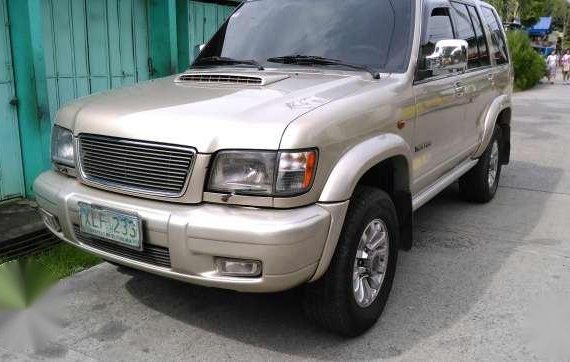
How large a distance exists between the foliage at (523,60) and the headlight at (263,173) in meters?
19.5

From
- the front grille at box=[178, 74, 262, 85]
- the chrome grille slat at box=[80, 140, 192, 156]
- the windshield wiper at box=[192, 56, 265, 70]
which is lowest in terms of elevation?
the chrome grille slat at box=[80, 140, 192, 156]

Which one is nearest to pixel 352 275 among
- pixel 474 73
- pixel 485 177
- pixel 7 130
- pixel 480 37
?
pixel 474 73

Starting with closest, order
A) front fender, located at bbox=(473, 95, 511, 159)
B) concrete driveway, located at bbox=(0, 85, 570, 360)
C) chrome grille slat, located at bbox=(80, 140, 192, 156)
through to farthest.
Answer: chrome grille slat, located at bbox=(80, 140, 192, 156) < concrete driveway, located at bbox=(0, 85, 570, 360) < front fender, located at bbox=(473, 95, 511, 159)

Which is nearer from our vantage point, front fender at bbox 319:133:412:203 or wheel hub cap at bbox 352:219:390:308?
front fender at bbox 319:133:412:203

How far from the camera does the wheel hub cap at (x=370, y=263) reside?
→ 120 inches

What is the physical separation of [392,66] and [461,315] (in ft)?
5.22

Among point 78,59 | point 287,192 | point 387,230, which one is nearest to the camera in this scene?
point 287,192

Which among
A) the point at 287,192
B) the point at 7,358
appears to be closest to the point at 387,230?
the point at 287,192

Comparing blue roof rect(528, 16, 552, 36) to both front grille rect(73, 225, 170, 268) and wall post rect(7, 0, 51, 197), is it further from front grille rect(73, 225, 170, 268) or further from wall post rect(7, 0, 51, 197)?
front grille rect(73, 225, 170, 268)

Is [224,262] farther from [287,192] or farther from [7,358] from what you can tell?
[7,358]

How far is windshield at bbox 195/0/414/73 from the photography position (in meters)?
3.62

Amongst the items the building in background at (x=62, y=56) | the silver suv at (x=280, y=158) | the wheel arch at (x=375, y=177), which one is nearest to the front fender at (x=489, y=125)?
the silver suv at (x=280, y=158)

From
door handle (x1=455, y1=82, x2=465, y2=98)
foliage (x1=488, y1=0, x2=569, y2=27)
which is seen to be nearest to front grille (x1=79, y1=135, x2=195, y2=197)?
door handle (x1=455, y1=82, x2=465, y2=98)

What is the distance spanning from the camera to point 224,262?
2.58 metres
